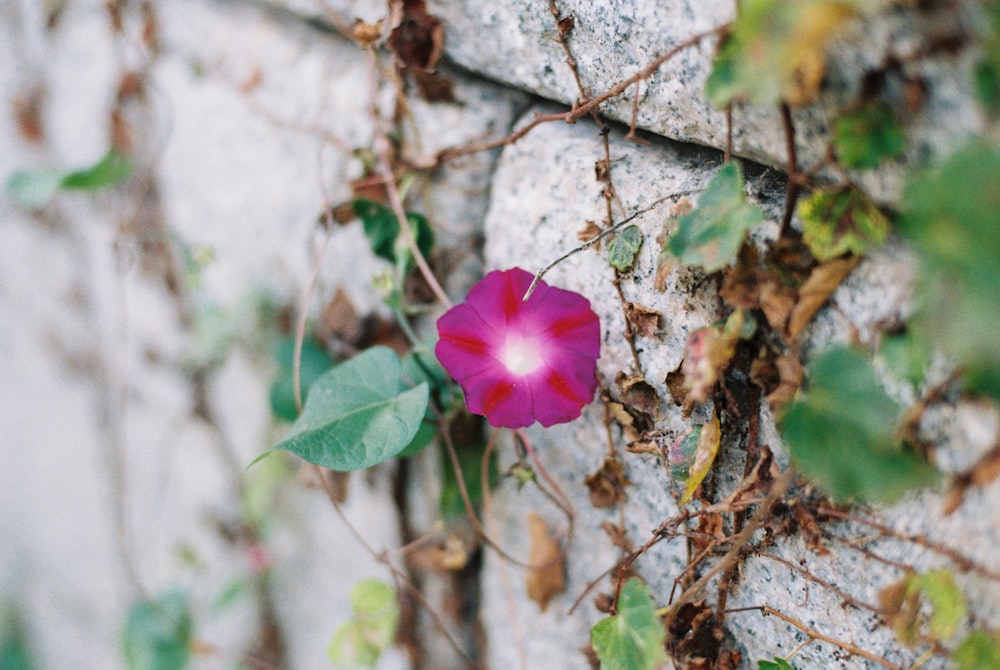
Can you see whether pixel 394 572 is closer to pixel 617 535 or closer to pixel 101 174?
pixel 617 535

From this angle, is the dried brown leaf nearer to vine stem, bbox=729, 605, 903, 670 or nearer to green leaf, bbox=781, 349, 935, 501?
vine stem, bbox=729, 605, 903, 670

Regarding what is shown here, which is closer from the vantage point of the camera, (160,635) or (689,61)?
(689,61)

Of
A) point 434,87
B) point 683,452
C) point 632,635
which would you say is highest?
point 434,87

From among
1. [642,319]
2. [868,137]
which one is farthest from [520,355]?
[868,137]

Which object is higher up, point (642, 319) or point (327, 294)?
point (327, 294)

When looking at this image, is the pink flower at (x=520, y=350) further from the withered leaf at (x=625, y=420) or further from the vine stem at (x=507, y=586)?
the vine stem at (x=507, y=586)

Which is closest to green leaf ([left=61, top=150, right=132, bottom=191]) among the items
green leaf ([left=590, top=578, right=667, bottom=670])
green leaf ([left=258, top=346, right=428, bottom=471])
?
green leaf ([left=258, top=346, right=428, bottom=471])


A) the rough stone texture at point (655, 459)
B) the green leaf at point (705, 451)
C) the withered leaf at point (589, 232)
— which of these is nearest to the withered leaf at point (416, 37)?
→ the rough stone texture at point (655, 459)

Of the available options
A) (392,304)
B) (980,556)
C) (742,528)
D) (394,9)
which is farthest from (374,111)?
(980,556)

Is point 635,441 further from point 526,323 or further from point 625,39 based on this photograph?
point 625,39
